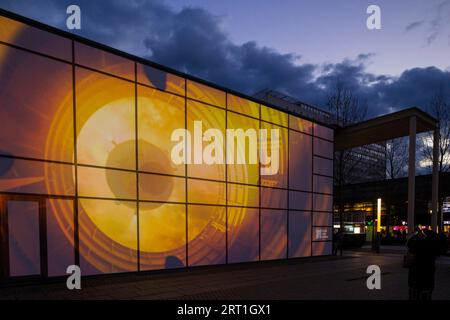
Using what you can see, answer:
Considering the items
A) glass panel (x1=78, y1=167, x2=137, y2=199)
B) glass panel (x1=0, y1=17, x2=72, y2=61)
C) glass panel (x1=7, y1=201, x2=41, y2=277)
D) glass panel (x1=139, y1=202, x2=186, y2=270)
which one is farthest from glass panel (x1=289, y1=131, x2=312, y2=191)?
glass panel (x1=7, y1=201, x2=41, y2=277)

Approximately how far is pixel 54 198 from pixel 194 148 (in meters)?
5.52

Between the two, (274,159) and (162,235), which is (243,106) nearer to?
(274,159)

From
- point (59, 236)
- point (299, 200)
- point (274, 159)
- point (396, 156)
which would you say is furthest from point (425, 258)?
point (396, 156)

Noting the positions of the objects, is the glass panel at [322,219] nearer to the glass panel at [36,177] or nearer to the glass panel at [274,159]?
the glass panel at [274,159]

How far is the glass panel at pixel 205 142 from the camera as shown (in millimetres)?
13211

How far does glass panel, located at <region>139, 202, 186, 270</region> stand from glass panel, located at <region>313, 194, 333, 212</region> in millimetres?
9190

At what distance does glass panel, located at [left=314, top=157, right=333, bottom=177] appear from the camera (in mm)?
18875

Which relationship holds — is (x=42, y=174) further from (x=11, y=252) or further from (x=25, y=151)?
(x=11, y=252)

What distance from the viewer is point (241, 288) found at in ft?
30.3

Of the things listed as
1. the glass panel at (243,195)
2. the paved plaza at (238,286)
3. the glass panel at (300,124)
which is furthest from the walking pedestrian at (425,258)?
the glass panel at (300,124)

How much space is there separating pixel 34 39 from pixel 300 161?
→ 44.0 ft

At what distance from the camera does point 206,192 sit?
1359 cm
